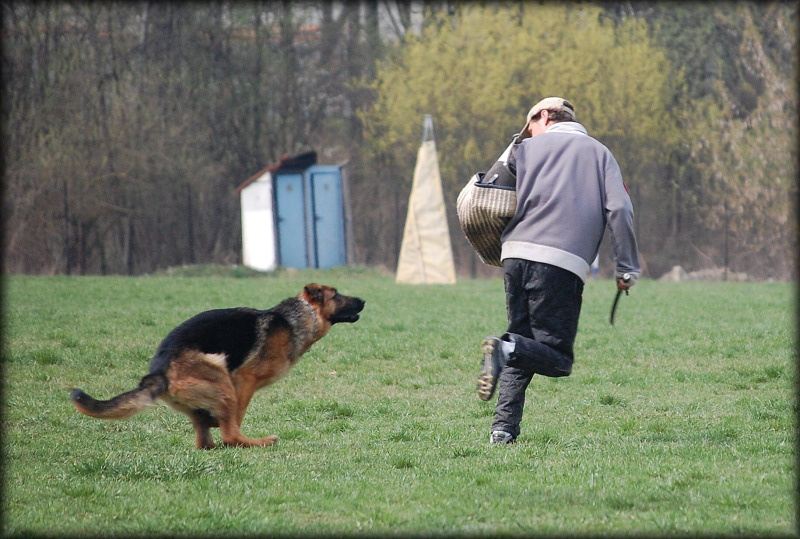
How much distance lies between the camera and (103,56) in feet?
93.5

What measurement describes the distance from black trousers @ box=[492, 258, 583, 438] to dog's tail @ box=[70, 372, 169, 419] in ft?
6.85

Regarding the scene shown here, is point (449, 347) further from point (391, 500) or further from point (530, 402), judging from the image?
point (391, 500)

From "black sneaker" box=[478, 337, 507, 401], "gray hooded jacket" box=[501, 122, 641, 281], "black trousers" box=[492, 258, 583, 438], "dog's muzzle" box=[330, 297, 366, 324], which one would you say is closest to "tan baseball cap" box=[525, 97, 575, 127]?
"gray hooded jacket" box=[501, 122, 641, 281]

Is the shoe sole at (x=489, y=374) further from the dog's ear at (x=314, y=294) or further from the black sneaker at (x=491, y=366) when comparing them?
the dog's ear at (x=314, y=294)

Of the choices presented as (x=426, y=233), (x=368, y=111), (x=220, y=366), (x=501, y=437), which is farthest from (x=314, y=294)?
(x=368, y=111)

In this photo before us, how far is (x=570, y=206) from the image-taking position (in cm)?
569

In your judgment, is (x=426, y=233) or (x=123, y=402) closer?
(x=123, y=402)

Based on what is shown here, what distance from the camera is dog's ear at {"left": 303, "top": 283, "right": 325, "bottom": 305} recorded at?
6898 millimetres

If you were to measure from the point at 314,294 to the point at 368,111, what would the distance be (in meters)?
27.6

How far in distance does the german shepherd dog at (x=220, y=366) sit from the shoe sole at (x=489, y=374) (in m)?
1.61

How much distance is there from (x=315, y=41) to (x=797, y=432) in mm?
28870

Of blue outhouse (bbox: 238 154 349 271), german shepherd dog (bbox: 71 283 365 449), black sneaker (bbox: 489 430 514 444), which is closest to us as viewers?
german shepherd dog (bbox: 71 283 365 449)

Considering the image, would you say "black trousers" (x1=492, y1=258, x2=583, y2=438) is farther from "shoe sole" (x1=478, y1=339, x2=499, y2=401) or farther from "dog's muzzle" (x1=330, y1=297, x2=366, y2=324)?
"dog's muzzle" (x1=330, y1=297, x2=366, y2=324)

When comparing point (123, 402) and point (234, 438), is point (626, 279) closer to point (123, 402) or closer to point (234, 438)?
point (234, 438)
